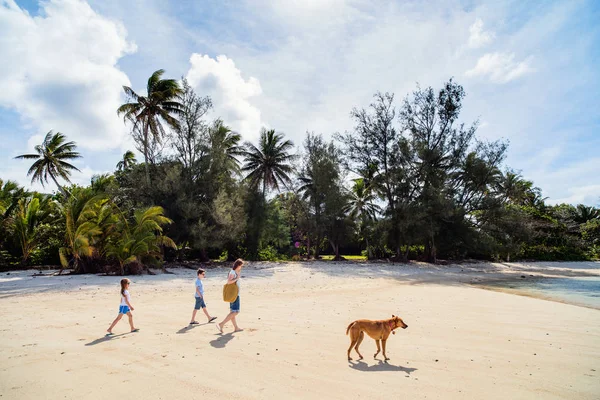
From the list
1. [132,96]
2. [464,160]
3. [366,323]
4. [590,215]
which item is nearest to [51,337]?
[366,323]

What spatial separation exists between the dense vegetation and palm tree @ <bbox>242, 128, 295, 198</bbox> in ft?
0.35

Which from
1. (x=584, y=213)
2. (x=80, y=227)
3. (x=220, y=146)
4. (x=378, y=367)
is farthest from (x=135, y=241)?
(x=584, y=213)

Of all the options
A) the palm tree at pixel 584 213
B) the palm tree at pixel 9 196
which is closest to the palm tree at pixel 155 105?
the palm tree at pixel 9 196

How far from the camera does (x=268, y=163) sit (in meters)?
34.2

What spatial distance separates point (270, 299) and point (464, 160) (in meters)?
26.9

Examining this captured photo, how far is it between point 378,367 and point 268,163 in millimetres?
30113

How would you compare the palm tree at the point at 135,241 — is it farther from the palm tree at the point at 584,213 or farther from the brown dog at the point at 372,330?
the palm tree at the point at 584,213

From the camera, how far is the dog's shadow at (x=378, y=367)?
5.01m

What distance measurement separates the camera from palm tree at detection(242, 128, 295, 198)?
3409 centimetres

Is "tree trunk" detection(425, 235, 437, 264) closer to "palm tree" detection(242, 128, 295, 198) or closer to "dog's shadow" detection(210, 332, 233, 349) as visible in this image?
"palm tree" detection(242, 128, 295, 198)

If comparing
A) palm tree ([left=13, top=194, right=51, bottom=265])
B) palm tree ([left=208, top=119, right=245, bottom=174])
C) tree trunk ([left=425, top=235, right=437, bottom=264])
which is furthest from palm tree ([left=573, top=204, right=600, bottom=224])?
palm tree ([left=13, top=194, right=51, bottom=265])

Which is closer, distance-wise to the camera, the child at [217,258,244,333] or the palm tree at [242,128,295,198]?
the child at [217,258,244,333]

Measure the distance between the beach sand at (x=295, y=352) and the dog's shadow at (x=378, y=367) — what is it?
30 mm

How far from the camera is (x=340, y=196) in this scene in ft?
102
